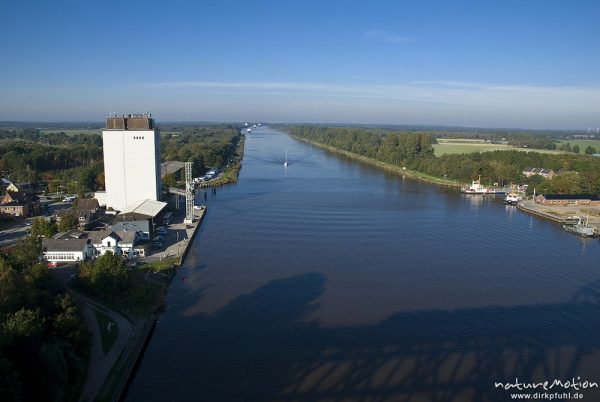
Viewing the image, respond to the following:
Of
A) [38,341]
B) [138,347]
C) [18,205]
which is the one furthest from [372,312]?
[18,205]

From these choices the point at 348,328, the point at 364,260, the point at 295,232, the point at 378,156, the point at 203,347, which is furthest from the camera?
the point at 378,156

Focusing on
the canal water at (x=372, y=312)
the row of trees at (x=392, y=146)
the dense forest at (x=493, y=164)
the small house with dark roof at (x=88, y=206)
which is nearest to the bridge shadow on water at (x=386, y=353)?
the canal water at (x=372, y=312)

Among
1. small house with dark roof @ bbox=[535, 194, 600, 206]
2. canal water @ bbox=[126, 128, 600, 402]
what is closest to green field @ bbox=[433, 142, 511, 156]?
small house with dark roof @ bbox=[535, 194, 600, 206]

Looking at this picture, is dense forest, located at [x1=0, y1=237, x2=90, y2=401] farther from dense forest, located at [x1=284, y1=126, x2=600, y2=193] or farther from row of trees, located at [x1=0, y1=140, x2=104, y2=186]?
dense forest, located at [x1=284, y1=126, x2=600, y2=193]

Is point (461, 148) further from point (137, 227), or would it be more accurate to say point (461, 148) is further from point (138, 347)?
point (138, 347)

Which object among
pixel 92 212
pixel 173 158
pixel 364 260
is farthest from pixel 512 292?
pixel 173 158

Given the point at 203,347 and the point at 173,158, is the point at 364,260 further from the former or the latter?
the point at 173,158
